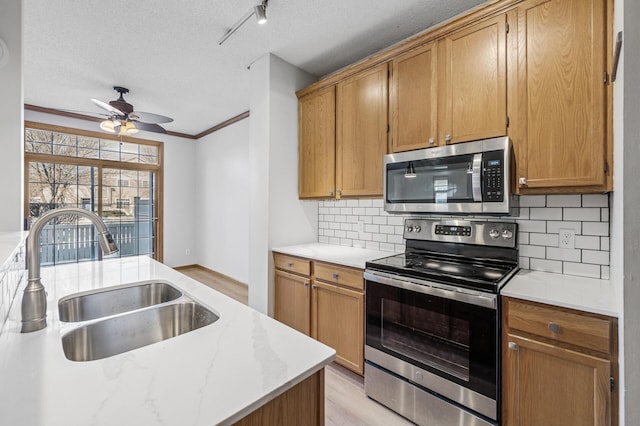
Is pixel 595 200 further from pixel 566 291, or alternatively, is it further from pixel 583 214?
pixel 566 291

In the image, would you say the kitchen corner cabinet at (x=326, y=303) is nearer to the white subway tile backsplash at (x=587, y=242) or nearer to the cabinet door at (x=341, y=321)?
the cabinet door at (x=341, y=321)

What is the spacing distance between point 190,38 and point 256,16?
0.86 metres

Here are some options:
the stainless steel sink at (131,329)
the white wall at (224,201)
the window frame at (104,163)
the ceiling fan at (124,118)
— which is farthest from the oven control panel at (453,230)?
A: the window frame at (104,163)

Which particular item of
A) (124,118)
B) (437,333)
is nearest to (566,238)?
(437,333)

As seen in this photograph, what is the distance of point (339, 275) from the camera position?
2227 mm

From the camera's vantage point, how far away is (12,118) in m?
1.57

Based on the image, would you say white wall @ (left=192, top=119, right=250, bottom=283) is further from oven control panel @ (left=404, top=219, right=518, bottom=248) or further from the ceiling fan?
oven control panel @ (left=404, top=219, right=518, bottom=248)

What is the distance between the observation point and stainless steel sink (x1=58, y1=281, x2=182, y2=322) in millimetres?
1338

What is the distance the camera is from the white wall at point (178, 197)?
555 cm

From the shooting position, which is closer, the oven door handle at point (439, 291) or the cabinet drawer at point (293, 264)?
the oven door handle at point (439, 291)

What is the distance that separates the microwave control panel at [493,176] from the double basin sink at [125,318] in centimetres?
160

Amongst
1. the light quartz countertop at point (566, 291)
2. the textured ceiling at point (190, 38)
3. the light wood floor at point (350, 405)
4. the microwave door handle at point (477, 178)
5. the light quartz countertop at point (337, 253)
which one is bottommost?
the light wood floor at point (350, 405)

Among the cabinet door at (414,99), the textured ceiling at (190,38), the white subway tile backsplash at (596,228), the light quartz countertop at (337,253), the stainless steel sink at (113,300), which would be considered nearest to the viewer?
the stainless steel sink at (113,300)

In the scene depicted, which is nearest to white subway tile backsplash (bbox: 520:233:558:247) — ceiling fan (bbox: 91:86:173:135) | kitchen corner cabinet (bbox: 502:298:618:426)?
kitchen corner cabinet (bbox: 502:298:618:426)
